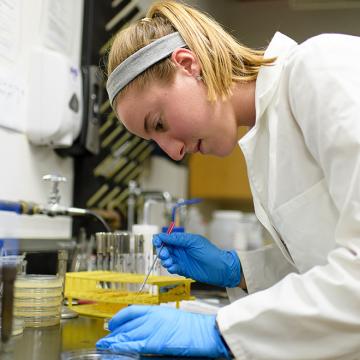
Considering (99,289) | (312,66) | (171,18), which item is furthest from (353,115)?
(99,289)

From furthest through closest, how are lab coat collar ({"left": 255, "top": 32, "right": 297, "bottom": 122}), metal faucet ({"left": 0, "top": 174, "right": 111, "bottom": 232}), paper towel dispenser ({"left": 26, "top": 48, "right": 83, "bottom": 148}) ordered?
1. paper towel dispenser ({"left": 26, "top": 48, "right": 83, "bottom": 148})
2. metal faucet ({"left": 0, "top": 174, "right": 111, "bottom": 232})
3. lab coat collar ({"left": 255, "top": 32, "right": 297, "bottom": 122})

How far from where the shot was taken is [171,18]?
132 centimetres

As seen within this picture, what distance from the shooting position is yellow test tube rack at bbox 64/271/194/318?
1.44 meters

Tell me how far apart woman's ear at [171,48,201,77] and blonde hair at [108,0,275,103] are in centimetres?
1

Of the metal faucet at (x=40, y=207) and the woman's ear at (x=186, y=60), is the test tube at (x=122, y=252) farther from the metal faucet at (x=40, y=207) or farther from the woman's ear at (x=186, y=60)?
the woman's ear at (x=186, y=60)

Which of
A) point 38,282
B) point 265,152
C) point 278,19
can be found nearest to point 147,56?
point 265,152

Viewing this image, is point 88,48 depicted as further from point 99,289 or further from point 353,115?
point 353,115

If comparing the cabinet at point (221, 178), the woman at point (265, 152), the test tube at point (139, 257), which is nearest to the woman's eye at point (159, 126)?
the woman at point (265, 152)

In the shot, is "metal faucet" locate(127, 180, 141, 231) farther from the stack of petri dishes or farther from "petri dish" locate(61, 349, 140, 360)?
"petri dish" locate(61, 349, 140, 360)

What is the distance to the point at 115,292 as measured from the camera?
1509 millimetres

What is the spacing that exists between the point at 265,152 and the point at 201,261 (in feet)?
1.47

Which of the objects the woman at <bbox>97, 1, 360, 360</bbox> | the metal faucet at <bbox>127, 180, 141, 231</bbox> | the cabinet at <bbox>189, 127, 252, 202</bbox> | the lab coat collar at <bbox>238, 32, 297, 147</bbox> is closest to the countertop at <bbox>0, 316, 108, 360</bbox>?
the woman at <bbox>97, 1, 360, 360</bbox>

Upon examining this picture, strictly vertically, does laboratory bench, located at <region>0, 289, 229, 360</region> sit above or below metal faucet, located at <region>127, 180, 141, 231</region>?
below

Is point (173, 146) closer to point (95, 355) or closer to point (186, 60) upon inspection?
point (186, 60)
